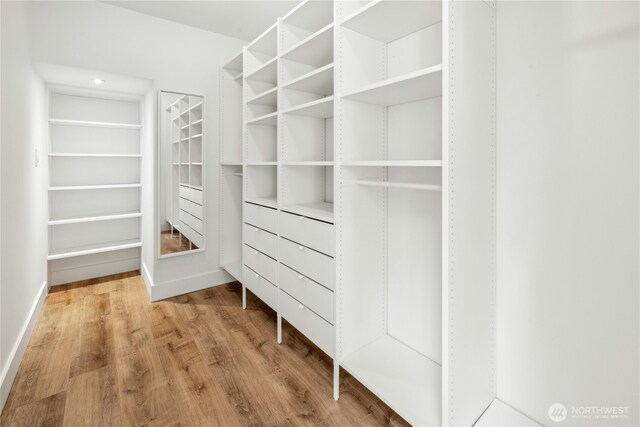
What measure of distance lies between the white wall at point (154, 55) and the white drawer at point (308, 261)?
4.78 ft

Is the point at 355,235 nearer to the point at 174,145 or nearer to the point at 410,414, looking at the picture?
the point at 410,414

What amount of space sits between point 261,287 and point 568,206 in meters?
2.03

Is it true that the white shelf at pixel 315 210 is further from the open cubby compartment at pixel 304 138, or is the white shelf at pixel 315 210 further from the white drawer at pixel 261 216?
the open cubby compartment at pixel 304 138

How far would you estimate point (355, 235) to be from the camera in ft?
5.88

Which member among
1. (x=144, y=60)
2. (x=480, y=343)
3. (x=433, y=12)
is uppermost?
(x=144, y=60)

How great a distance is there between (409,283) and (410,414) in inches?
25.6

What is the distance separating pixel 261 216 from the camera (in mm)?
2537

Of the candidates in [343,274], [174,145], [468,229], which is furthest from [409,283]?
[174,145]

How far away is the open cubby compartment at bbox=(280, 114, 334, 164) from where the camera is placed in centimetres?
225

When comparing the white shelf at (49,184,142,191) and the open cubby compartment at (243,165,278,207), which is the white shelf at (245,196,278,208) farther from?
the white shelf at (49,184,142,191)

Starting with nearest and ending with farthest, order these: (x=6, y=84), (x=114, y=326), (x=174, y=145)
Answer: (x=6, y=84) < (x=114, y=326) < (x=174, y=145)

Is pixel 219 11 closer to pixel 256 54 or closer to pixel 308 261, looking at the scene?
pixel 256 54

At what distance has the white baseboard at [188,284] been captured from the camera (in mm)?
3082

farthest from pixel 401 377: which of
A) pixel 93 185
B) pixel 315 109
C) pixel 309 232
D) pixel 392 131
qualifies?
pixel 93 185
